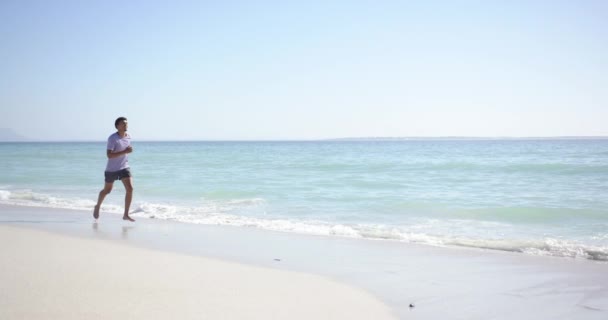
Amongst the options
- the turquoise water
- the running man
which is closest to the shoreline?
the running man

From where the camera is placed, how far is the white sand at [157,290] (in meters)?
3.18

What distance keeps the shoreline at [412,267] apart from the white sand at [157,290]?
36 centimetres

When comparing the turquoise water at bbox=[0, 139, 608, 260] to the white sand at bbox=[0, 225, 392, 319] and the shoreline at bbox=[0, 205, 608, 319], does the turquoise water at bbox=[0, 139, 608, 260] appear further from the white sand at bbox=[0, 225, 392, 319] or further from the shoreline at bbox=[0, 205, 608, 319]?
the white sand at bbox=[0, 225, 392, 319]

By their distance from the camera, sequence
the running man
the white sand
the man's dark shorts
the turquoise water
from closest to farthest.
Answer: the white sand < the turquoise water < the running man < the man's dark shorts

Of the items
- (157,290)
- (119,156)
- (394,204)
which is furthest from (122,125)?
(394,204)

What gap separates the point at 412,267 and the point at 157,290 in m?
2.75

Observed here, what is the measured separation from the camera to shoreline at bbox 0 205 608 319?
3.75 metres

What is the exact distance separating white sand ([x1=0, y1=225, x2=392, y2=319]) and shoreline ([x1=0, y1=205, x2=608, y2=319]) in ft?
1.19

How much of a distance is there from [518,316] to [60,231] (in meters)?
6.05

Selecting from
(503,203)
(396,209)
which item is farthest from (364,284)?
(503,203)

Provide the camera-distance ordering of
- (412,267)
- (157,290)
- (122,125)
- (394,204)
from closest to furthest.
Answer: (157,290) < (412,267) < (122,125) < (394,204)

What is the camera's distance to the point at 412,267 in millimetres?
5055

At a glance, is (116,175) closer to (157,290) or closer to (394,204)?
(157,290)

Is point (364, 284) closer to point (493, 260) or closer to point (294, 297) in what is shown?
point (294, 297)
